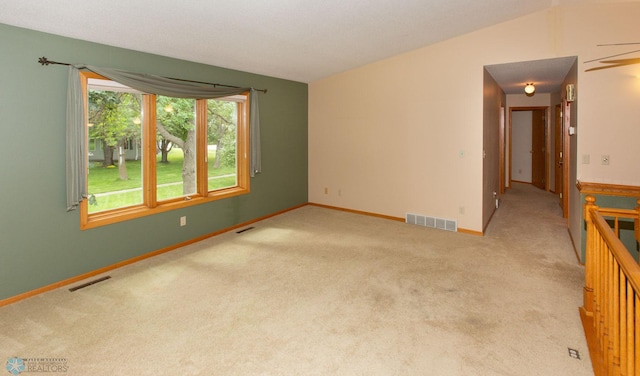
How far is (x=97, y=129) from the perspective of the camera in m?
3.62

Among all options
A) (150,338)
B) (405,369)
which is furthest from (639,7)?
(150,338)

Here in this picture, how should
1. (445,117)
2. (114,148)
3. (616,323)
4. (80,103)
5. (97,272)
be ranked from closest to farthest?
1. (616,323)
2. (80,103)
3. (97,272)
4. (114,148)
5. (445,117)

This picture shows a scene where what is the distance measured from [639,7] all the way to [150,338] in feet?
18.2

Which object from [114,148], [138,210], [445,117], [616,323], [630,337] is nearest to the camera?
[630,337]

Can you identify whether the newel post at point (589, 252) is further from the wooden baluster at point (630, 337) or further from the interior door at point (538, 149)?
the interior door at point (538, 149)

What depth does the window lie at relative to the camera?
11.9 feet

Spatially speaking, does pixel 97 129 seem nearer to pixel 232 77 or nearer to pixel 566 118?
pixel 232 77

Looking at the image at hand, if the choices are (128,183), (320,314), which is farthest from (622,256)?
(128,183)

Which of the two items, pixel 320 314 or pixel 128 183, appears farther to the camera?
pixel 128 183

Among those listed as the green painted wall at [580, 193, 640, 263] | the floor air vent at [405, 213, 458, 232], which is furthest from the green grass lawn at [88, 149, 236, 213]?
the green painted wall at [580, 193, 640, 263]

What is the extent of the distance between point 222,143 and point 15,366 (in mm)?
3509

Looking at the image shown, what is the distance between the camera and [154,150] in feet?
13.3

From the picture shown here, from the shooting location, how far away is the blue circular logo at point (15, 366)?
2053 mm

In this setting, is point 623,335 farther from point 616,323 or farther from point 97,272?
point 97,272
